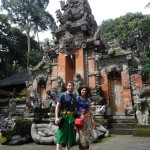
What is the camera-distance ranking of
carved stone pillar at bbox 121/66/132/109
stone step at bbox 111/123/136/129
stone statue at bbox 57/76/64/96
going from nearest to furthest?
stone step at bbox 111/123/136/129
carved stone pillar at bbox 121/66/132/109
stone statue at bbox 57/76/64/96

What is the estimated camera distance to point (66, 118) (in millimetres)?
4512

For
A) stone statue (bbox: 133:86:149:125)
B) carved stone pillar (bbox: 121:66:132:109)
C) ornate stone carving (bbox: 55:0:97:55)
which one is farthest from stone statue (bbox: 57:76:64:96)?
stone statue (bbox: 133:86:149:125)

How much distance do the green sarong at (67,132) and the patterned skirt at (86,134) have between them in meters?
0.19

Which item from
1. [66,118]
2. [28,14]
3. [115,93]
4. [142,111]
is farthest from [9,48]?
[66,118]

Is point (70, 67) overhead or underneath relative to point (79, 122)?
overhead

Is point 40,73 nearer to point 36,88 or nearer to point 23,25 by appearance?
point 36,88

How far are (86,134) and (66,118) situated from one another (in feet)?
2.06

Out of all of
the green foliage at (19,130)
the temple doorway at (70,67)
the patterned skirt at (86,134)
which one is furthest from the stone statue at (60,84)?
the patterned skirt at (86,134)

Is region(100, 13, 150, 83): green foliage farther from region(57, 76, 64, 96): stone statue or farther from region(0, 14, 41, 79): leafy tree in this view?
region(57, 76, 64, 96): stone statue

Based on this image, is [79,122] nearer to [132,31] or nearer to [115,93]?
[115,93]

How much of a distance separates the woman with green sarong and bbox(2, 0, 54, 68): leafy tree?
87.4 ft

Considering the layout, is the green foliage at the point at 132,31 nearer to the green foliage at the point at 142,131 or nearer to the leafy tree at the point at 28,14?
the leafy tree at the point at 28,14

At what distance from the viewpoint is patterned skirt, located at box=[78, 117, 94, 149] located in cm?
455

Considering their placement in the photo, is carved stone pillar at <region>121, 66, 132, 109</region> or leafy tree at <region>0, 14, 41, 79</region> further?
leafy tree at <region>0, 14, 41, 79</region>
